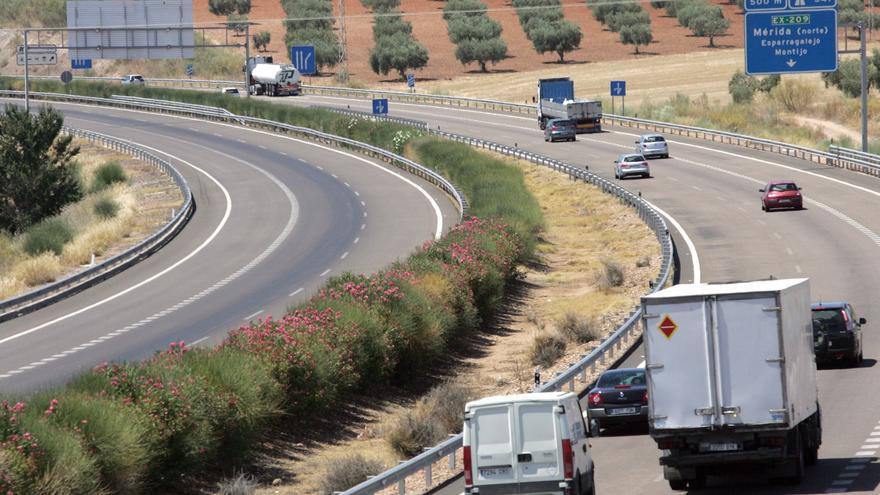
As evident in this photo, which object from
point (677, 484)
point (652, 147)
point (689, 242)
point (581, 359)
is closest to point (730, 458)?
point (677, 484)

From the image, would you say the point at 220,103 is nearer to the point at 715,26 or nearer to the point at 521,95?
the point at 521,95

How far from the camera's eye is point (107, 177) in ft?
254

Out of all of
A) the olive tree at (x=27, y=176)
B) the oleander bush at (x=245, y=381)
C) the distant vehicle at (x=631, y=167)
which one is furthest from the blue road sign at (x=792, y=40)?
the olive tree at (x=27, y=176)

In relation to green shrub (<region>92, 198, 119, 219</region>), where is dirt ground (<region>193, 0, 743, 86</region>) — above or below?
above

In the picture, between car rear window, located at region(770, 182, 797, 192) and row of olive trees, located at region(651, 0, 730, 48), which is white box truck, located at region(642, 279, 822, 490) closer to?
car rear window, located at region(770, 182, 797, 192)

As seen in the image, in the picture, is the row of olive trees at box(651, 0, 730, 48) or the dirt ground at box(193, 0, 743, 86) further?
the row of olive trees at box(651, 0, 730, 48)

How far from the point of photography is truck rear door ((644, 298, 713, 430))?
18.3 m

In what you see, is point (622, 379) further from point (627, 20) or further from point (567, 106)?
point (627, 20)

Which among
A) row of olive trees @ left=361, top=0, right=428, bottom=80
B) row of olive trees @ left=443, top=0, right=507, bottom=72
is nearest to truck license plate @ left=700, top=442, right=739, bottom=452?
row of olive trees @ left=361, top=0, right=428, bottom=80

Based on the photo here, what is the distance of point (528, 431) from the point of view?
56.1 ft

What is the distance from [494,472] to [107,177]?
207ft

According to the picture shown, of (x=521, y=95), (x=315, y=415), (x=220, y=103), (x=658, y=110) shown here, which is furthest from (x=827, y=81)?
(x=315, y=415)

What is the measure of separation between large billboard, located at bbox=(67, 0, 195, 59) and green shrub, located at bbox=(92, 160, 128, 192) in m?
31.3

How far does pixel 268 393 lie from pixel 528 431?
805 centimetres
